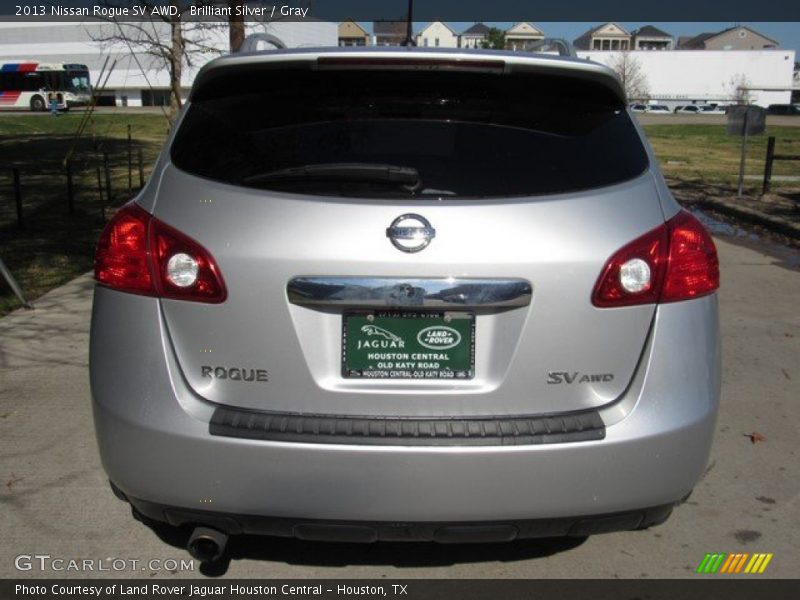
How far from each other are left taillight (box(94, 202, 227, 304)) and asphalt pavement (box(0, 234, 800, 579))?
1138 mm

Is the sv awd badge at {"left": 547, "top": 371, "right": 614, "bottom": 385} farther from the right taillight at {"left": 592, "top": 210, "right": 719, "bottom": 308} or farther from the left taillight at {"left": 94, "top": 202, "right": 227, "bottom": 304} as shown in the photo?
the left taillight at {"left": 94, "top": 202, "right": 227, "bottom": 304}

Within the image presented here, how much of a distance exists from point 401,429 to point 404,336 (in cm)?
27

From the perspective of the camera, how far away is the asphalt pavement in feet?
10.2

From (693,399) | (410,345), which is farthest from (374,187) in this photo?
(693,399)

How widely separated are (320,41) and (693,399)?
29058 millimetres

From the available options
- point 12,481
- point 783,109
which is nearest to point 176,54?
point 12,481

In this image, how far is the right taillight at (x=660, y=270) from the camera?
248cm

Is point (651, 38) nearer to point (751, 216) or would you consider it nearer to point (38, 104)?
point (38, 104)

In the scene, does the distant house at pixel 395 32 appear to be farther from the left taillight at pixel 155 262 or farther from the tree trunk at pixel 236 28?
the tree trunk at pixel 236 28

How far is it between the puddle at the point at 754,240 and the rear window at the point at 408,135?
260 inches

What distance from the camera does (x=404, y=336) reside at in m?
2.46

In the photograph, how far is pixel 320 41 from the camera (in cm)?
2983

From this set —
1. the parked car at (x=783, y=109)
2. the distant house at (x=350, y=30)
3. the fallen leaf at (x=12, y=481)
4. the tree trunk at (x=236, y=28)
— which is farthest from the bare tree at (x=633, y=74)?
the fallen leaf at (x=12, y=481)

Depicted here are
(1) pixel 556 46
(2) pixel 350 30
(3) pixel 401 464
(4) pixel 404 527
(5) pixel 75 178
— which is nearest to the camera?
(3) pixel 401 464
